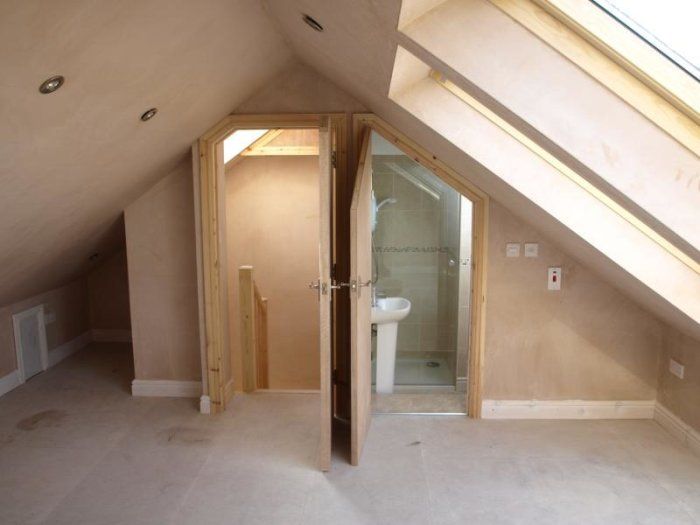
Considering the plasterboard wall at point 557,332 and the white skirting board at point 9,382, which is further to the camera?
the white skirting board at point 9,382

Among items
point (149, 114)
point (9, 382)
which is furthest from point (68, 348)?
point (149, 114)

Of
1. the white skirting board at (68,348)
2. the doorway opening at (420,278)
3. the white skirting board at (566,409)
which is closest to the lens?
the white skirting board at (566,409)

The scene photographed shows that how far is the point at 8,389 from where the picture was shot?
12.6 ft

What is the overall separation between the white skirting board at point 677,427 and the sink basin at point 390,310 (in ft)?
5.68

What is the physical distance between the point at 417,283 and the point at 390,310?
11.2 inches

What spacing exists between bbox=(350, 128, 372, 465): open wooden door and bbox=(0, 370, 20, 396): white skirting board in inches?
99.1

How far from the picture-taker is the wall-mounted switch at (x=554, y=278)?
11.1ft

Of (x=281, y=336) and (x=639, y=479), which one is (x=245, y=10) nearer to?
(x=639, y=479)

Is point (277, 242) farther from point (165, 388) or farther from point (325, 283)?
point (325, 283)

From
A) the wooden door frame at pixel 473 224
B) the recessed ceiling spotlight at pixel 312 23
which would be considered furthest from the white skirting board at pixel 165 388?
the recessed ceiling spotlight at pixel 312 23

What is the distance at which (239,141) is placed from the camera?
4734 millimetres

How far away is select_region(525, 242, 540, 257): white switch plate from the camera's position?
3379 mm

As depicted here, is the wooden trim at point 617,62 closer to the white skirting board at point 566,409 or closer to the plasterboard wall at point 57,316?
the white skirting board at point 566,409

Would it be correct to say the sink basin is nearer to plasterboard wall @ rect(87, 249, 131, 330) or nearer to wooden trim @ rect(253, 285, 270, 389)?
wooden trim @ rect(253, 285, 270, 389)
